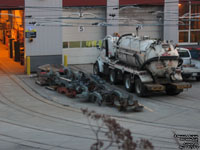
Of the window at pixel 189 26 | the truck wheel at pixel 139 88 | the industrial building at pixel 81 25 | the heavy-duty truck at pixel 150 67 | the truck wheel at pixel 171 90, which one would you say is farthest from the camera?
the window at pixel 189 26

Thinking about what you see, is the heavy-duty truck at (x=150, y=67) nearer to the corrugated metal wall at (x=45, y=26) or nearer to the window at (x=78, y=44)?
the corrugated metal wall at (x=45, y=26)

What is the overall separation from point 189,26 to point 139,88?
15.1m

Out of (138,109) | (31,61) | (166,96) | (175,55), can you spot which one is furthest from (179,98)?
(31,61)

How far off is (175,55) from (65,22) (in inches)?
457

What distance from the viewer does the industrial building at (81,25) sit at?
1088 inches

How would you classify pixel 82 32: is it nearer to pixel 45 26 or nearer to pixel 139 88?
pixel 45 26

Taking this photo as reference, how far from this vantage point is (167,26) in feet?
107

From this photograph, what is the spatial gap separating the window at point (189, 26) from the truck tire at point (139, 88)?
539 inches

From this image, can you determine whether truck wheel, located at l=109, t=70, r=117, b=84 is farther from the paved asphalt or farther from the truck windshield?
the truck windshield

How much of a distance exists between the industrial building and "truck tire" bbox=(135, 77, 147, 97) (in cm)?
574

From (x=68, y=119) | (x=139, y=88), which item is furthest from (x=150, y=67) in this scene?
(x=68, y=119)

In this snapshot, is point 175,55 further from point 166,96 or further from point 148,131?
point 148,131

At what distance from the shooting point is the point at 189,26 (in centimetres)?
3425

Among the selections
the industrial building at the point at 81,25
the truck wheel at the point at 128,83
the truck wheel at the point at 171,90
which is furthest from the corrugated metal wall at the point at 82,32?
the truck wheel at the point at 171,90
